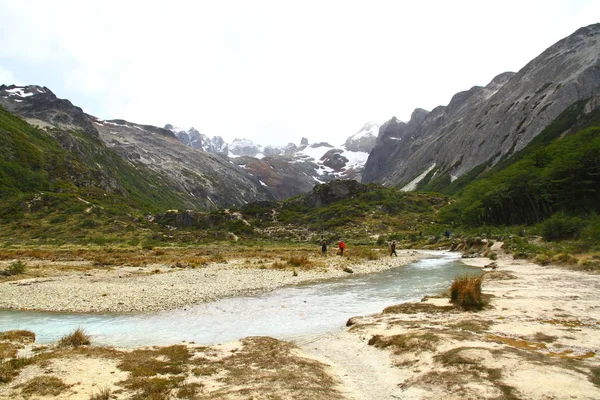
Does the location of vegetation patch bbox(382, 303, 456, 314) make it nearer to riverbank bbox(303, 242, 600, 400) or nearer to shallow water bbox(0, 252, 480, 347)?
riverbank bbox(303, 242, 600, 400)

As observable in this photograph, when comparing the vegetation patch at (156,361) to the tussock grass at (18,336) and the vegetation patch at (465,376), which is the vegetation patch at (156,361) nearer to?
the tussock grass at (18,336)

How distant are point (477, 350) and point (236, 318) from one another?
39.3ft

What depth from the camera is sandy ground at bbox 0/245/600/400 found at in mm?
8727

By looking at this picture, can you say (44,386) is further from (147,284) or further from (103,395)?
(147,284)

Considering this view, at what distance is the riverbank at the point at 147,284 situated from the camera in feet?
73.3

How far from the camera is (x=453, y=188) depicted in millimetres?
171250

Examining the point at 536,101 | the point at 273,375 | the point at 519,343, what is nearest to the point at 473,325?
the point at 519,343

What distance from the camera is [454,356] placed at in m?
10.5

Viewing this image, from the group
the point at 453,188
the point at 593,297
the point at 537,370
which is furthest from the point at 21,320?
the point at 453,188

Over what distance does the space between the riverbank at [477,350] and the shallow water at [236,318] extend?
2569 mm

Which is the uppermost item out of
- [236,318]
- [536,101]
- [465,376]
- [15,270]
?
[536,101]

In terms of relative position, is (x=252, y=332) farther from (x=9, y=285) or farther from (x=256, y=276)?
(x=9, y=285)

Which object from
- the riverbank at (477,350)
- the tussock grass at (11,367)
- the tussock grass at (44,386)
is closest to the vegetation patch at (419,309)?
the riverbank at (477,350)

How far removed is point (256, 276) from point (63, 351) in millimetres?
21127
